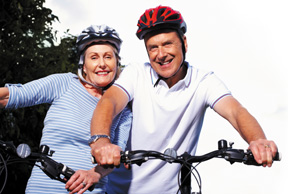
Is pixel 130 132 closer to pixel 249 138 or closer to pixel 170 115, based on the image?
pixel 170 115

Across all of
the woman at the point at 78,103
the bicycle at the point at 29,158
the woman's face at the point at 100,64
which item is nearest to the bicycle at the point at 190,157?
the bicycle at the point at 29,158

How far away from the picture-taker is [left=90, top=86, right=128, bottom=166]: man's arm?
248 cm

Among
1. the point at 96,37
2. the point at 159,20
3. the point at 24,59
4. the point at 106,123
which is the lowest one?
the point at 106,123

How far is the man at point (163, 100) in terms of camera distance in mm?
3625

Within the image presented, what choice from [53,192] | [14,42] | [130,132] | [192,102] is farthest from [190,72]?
[14,42]

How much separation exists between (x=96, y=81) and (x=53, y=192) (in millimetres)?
1046

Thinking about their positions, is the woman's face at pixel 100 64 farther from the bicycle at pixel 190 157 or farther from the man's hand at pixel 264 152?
the man's hand at pixel 264 152

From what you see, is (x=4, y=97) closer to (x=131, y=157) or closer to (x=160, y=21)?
(x=131, y=157)

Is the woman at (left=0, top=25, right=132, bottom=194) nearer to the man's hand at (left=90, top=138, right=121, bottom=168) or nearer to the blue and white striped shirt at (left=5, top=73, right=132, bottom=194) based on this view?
the blue and white striped shirt at (left=5, top=73, right=132, bottom=194)

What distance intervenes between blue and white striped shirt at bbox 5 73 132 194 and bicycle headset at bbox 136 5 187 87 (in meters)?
0.63

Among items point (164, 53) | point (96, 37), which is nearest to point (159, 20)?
point (164, 53)

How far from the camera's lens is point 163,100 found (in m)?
3.70

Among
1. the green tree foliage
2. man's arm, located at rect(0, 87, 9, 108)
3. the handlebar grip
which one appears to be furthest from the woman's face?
the green tree foliage

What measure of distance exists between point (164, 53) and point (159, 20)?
304mm
